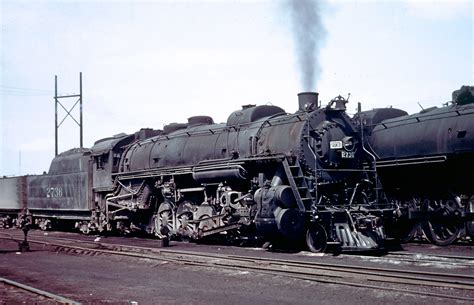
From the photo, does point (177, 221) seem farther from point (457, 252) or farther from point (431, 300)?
point (431, 300)

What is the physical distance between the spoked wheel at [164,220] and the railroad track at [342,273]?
4.01 metres

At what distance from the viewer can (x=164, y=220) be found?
18.9 metres

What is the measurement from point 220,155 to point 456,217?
6573 millimetres

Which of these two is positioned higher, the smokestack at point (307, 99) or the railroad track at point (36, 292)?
the smokestack at point (307, 99)

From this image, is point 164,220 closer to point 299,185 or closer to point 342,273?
point 299,185

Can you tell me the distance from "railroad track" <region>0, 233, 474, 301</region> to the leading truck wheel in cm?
206

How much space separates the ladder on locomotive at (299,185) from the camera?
13734 mm

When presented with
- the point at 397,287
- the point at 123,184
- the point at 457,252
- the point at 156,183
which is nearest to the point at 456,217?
the point at 457,252

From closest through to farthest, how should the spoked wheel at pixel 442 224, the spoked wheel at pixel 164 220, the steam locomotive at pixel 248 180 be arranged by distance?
1. the steam locomotive at pixel 248 180
2. the spoked wheel at pixel 442 224
3. the spoked wheel at pixel 164 220

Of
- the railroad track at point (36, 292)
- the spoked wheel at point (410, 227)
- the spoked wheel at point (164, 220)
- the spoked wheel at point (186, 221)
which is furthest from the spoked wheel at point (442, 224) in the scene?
the railroad track at point (36, 292)

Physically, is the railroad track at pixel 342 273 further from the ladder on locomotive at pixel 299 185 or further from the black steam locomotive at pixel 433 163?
the black steam locomotive at pixel 433 163

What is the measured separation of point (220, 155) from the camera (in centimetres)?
1650

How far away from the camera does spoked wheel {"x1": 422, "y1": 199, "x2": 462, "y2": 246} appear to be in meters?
15.6

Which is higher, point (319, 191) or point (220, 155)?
point (220, 155)
